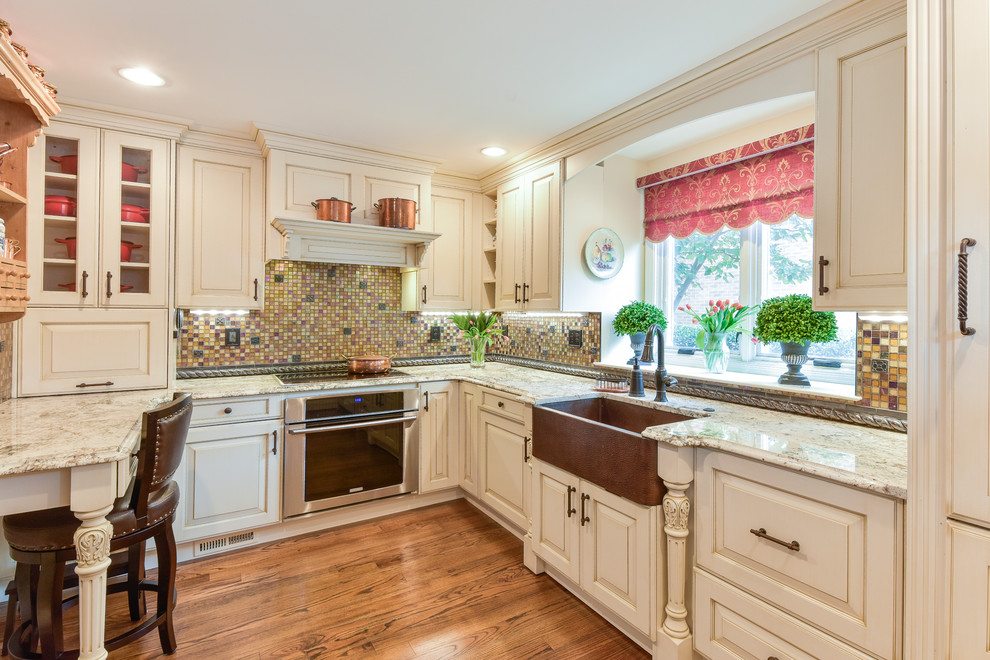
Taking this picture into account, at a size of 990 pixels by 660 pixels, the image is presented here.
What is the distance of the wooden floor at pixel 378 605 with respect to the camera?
6.11ft

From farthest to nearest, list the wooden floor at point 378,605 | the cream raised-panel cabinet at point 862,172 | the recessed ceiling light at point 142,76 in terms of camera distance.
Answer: the recessed ceiling light at point 142,76
the wooden floor at point 378,605
the cream raised-panel cabinet at point 862,172

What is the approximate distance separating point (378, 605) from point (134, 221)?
7.71ft

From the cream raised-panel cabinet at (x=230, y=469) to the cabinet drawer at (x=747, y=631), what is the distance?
2225mm

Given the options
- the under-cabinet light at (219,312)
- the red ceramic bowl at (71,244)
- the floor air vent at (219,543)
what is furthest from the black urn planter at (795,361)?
the red ceramic bowl at (71,244)

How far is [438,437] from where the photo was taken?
3188 millimetres

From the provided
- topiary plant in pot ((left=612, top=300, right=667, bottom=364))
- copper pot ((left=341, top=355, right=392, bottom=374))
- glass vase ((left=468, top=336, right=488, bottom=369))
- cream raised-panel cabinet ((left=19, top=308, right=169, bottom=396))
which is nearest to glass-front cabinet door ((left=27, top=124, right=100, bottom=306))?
cream raised-panel cabinet ((left=19, top=308, right=169, bottom=396))

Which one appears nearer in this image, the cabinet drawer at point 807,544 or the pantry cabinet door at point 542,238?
the cabinet drawer at point 807,544

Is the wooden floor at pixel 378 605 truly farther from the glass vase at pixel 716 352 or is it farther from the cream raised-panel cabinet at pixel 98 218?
the cream raised-panel cabinet at pixel 98 218

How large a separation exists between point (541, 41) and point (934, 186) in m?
1.42

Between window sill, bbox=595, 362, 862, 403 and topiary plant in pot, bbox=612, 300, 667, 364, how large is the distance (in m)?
0.18

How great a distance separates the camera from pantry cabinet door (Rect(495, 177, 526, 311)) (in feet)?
10.9

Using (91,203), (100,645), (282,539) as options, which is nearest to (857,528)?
(100,645)

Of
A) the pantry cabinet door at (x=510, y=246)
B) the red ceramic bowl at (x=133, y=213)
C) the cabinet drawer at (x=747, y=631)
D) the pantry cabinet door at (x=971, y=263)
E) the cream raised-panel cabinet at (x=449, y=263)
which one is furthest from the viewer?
the cream raised-panel cabinet at (x=449, y=263)

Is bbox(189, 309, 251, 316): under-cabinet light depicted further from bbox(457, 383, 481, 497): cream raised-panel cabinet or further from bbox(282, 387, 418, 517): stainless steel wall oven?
bbox(457, 383, 481, 497): cream raised-panel cabinet
